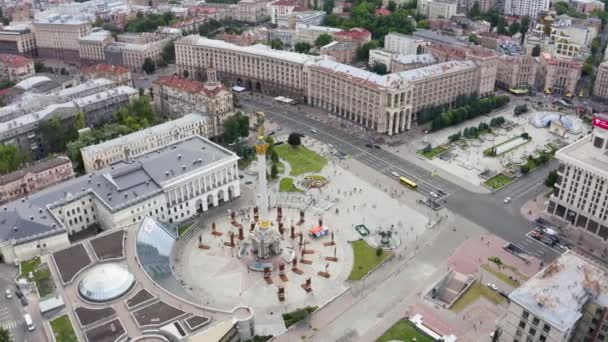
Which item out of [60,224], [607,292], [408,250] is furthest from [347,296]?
[60,224]

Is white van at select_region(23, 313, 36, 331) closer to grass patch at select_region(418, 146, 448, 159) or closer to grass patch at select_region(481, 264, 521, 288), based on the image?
grass patch at select_region(481, 264, 521, 288)

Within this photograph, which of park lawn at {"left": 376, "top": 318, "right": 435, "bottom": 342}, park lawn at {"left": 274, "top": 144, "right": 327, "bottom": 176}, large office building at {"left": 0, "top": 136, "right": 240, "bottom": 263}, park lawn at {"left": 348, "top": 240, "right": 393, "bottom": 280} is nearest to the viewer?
park lawn at {"left": 376, "top": 318, "right": 435, "bottom": 342}

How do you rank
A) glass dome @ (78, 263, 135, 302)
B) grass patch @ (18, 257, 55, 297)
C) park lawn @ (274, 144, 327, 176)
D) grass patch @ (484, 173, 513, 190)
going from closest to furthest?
glass dome @ (78, 263, 135, 302), grass patch @ (18, 257, 55, 297), grass patch @ (484, 173, 513, 190), park lawn @ (274, 144, 327, 176)

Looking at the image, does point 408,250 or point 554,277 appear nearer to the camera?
point 554,277

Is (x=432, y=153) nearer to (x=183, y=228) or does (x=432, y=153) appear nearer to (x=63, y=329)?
(x=183, y=228)

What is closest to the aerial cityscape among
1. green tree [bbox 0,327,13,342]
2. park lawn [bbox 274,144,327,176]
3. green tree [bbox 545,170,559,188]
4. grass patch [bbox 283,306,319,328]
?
green tree [bbox 0,327,13,342]

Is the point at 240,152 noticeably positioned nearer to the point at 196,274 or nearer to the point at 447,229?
the point at 196,274
